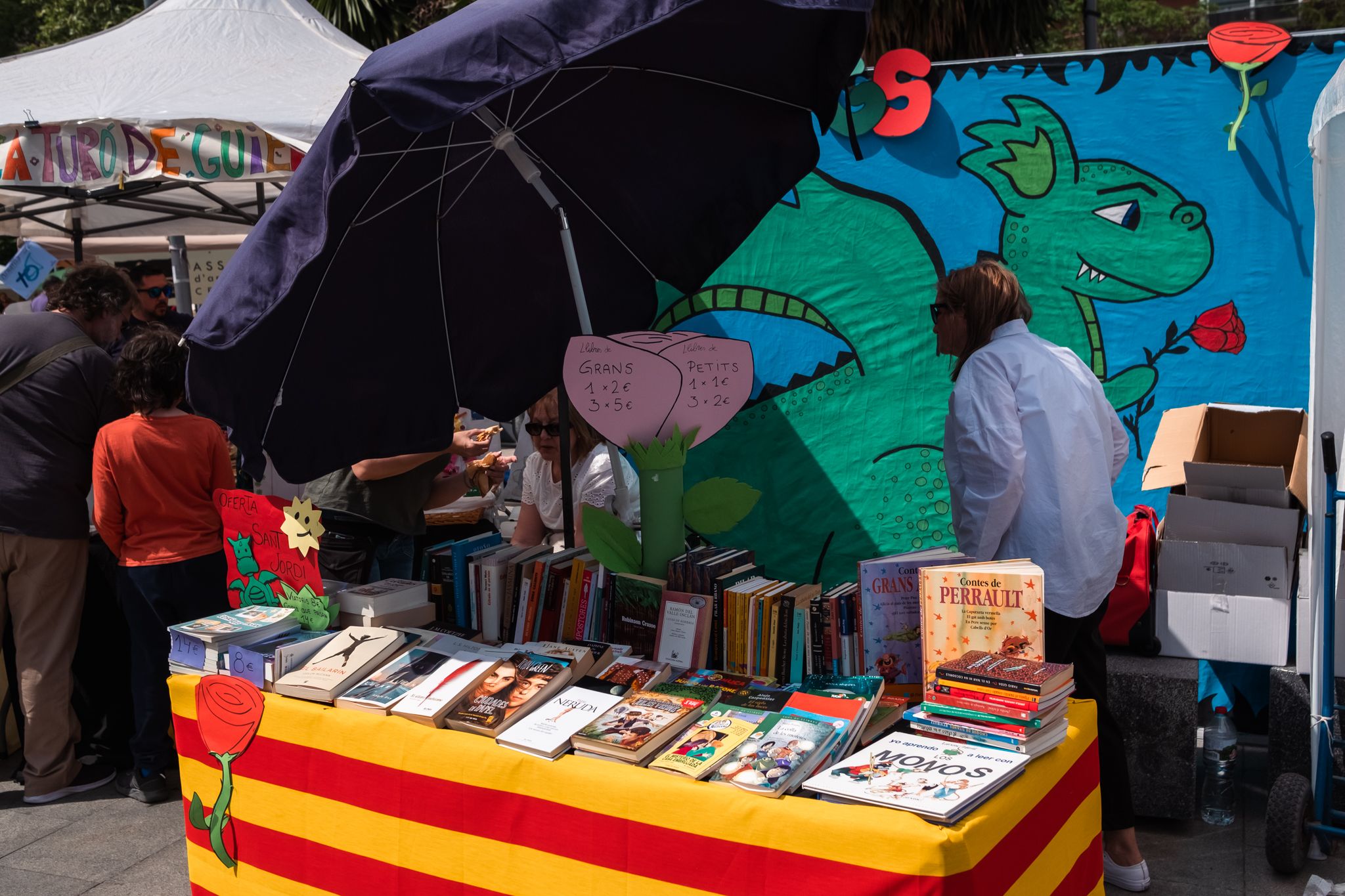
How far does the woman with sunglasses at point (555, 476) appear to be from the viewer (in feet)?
14.4

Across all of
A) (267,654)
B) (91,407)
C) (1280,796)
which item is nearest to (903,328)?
(1280,796)

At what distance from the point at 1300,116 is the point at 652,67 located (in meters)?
2.55

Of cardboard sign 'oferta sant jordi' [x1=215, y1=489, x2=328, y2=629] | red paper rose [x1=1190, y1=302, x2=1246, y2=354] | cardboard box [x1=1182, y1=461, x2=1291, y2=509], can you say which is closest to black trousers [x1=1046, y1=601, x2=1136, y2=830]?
cardboard box [x1=1182, y1=461, x2=1291, y2=509]

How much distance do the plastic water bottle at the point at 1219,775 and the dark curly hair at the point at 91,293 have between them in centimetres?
442

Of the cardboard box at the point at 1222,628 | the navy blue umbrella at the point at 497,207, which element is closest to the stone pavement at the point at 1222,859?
the cardboard box at the point at 1222,628

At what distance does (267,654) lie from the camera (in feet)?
10.0

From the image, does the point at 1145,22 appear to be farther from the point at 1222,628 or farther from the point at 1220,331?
the point at 1222,628

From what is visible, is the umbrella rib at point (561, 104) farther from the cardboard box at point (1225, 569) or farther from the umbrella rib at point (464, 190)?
the cardboard box at point (1225, 569)

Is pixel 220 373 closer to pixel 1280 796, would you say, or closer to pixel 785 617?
pixel 785 617

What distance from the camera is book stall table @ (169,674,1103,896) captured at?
2.15 metres

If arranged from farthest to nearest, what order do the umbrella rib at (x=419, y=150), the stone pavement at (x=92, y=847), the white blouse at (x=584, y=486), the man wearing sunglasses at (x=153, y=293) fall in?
the man wearing sunglasses at (x=153, y=293) < the white blouse at (x=584, y=486) < the stone pavement at (x=92, y=847) < the umbrella rib at (x=419, y=150)

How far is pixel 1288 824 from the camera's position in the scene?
3381 millimetres

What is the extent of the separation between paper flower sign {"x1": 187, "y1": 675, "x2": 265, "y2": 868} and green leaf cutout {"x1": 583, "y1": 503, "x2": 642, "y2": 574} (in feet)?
3.16

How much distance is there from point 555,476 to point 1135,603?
2.20m
